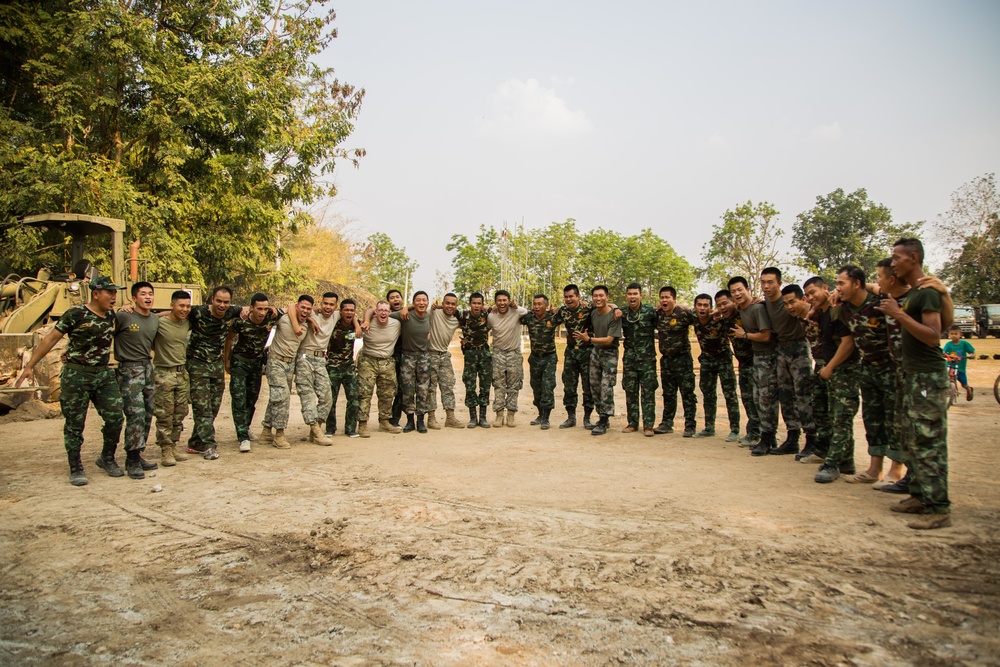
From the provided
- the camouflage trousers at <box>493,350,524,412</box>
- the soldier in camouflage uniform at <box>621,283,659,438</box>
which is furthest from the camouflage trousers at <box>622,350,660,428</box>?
the camouflage trousers at <box>493,350,524,412</box>

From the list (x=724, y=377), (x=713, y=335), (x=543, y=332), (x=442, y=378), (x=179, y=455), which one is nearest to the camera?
(x=179, y=455)

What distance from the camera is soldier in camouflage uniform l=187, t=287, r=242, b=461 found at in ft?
23.9

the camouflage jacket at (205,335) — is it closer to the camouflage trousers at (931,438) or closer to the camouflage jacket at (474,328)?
the camouflage jacket at (474,328)

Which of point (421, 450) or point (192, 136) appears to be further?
point (192, 136)

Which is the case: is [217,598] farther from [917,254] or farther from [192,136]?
[192,136]

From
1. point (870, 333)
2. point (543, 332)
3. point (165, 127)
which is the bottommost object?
point (870, 333)

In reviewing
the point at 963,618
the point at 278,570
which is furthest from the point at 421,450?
the point at 963,618

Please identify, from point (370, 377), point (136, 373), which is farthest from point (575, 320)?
point (136, 373)

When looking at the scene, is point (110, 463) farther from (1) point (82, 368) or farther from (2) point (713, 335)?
(2) point (713, 335)

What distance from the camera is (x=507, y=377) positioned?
9570 millimetres

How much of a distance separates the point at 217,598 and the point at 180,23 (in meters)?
19.1

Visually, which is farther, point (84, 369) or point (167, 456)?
point (167, 456)

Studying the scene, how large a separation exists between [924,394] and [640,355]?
408 cm

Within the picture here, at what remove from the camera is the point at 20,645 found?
3.02 meters
